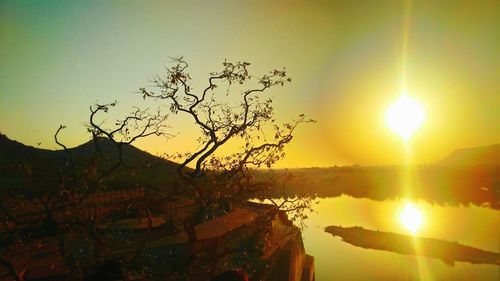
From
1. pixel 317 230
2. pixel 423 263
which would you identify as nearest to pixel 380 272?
pixel 423 263

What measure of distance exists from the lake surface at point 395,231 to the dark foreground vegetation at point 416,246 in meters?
1.04

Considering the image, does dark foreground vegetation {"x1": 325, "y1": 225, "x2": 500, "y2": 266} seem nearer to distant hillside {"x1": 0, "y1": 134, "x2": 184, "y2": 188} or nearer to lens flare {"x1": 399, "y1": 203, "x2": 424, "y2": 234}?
lens flare {"x1": 399, "y1": 203, "x2": 424, "y2": 234}

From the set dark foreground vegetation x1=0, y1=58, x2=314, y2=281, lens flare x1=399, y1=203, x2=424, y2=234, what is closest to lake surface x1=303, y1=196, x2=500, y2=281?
lens flare x1=399, y1=203, x2=424, y2=234

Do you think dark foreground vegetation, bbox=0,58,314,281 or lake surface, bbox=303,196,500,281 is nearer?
dark foreground vegetation, bbox=0,58,314,281

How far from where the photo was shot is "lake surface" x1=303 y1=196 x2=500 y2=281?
36500 millimetres

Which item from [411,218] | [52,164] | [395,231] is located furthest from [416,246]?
[52,164]

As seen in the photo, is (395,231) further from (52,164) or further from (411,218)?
(52,164)

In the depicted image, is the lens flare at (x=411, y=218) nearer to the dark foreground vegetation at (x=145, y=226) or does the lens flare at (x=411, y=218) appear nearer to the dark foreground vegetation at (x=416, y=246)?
the dark foreground vegetation at (x=416, y=246)

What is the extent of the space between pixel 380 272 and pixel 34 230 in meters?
30.4

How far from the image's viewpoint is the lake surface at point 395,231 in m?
36.5

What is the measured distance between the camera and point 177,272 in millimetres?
17125

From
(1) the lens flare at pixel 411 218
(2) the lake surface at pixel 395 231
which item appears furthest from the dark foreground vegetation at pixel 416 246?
(1) the lens flare at pixel 411 218

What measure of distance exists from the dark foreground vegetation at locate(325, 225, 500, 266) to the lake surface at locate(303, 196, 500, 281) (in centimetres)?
104

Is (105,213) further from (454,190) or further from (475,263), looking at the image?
(454,190)
